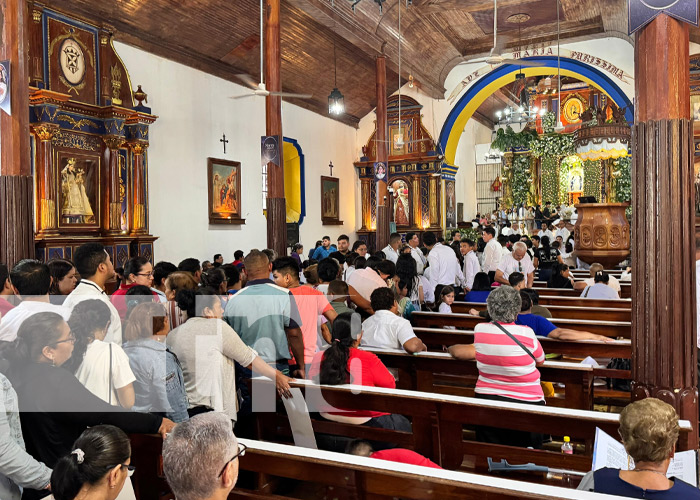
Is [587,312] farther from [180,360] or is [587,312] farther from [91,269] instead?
[91,269]

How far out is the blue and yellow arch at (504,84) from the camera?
1544 centimetres

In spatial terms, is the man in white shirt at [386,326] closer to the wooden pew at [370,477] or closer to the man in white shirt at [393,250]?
the wooden pew at [370,477]

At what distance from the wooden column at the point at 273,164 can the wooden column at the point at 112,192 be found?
267cm

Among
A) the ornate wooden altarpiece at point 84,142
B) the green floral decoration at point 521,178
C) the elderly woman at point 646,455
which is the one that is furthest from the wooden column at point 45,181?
the green floral decoration at point 521,178

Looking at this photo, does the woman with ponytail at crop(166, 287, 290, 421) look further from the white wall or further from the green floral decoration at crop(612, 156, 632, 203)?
the green floral decoration at crop(612, 156, 632, 203)

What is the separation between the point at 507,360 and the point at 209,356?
181 centimetres

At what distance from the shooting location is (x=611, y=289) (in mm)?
7340

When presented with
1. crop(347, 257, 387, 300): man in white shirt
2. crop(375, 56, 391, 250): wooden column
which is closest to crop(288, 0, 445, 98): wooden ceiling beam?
crop(375, 56, 391, 250): wooden column

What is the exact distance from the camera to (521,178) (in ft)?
76.3

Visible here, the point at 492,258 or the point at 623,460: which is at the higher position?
the point at 492,258

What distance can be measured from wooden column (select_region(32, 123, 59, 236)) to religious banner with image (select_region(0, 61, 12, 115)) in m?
3.32

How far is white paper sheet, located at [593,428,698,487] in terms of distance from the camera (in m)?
2.54

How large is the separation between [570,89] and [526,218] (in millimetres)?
7055

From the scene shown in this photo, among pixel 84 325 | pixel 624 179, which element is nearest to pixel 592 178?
pixel 624 179
